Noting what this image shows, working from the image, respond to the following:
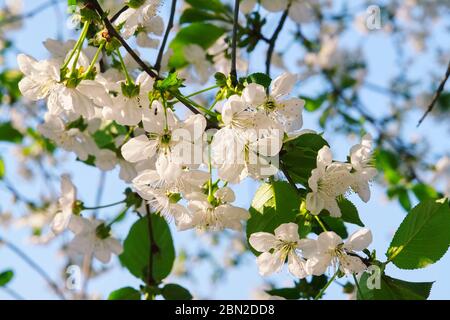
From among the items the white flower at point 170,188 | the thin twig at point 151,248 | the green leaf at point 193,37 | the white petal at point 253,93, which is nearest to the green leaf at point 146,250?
the thin twig at point 151,248

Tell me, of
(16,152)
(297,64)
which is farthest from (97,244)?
(297,64)

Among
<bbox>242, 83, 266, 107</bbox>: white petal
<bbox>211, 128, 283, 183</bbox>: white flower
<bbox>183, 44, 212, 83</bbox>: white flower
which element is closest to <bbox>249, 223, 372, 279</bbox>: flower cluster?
<bbox>211, 128, 283, 183</bbox>: white flower

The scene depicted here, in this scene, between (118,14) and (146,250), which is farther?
(146,250)

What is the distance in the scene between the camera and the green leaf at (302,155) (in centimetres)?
104

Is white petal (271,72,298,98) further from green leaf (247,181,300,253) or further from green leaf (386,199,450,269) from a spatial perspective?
green leaf (386,199,450,269)

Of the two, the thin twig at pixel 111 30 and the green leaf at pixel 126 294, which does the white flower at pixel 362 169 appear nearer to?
the thin twig at pixel 111 30

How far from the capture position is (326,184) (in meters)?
1.01

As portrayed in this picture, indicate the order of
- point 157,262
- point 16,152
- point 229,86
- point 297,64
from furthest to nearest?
point 297,64 → point 16,152 → point 157,262 → point 229,86

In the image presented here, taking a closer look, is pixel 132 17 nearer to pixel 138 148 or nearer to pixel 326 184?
pixel 138 148

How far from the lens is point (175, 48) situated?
182cm

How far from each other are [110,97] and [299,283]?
59 centimetres

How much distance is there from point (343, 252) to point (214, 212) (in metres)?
0.22

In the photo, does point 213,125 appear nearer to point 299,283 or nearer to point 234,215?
point 234,215

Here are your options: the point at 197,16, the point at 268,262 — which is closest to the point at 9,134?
the point at 197,16
